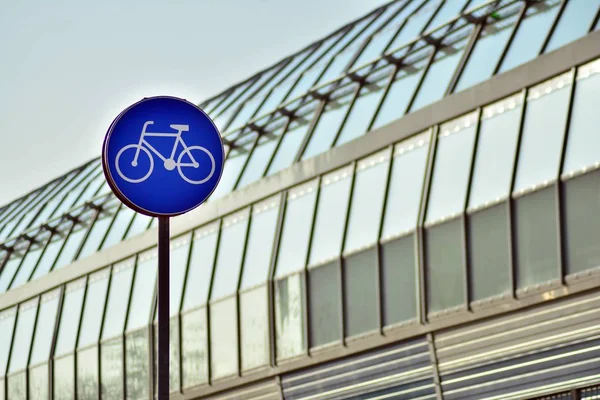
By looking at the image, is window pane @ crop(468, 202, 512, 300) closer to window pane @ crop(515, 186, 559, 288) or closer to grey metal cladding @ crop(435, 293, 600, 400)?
window pane @ crop(515, 186, 559, 288)

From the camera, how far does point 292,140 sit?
91.5 feet

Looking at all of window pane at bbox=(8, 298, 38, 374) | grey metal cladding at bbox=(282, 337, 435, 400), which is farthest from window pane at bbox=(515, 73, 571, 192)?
window pane at bbox=(8, 298, 38, 374)

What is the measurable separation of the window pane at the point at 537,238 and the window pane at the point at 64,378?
14.8 m

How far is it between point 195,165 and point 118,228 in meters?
20.8

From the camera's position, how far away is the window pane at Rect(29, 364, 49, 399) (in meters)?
33.2

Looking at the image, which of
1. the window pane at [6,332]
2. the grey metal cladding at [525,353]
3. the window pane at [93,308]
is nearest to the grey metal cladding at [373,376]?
the grey metal cladding at [525,353]

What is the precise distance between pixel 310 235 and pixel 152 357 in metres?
5.68

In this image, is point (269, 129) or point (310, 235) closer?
point (310, 235)

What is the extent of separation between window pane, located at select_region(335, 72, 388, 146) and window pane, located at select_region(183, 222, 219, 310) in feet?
12.9

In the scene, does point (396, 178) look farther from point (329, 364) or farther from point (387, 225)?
point (329, 364)

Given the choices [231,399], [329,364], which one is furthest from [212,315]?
[329,364]

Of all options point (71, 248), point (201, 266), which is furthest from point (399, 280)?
point (71, 248)

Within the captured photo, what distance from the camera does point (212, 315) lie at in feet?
88.8

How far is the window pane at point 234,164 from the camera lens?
94.6 feet
